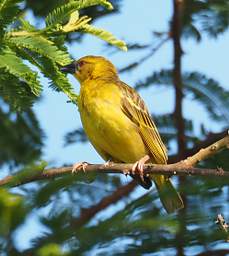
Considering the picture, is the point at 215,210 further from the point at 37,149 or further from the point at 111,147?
the point at 111,147

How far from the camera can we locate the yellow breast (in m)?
4.50

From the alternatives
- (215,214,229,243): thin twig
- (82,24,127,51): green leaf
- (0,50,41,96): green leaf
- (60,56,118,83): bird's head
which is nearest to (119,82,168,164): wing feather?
(60,56,118,83): bird's head

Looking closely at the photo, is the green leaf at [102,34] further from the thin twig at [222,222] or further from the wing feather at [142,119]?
the wing feather at [142,119]

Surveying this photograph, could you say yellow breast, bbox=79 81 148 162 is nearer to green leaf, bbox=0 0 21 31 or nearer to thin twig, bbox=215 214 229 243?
green leaf, bbox=0 0 21 31

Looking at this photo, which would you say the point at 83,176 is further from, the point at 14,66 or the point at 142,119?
the point at 142,119

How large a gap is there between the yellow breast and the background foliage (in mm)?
187

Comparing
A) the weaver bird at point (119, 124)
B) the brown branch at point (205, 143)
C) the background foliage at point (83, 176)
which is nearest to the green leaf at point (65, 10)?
the background foliage at point (83, 176)

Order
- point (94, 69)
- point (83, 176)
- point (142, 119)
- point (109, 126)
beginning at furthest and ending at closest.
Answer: point (94, 69) → point (142, 119) → point (109, 126) → point (83, 176)

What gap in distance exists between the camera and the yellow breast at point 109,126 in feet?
14.8

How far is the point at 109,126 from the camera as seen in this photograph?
4.53 metres

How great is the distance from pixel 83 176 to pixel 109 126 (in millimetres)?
3333

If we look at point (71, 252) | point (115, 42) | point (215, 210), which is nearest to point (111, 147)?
point (115, 42)

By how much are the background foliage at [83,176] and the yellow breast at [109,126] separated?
0.19 m

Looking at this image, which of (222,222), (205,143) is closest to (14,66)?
(222,222)
